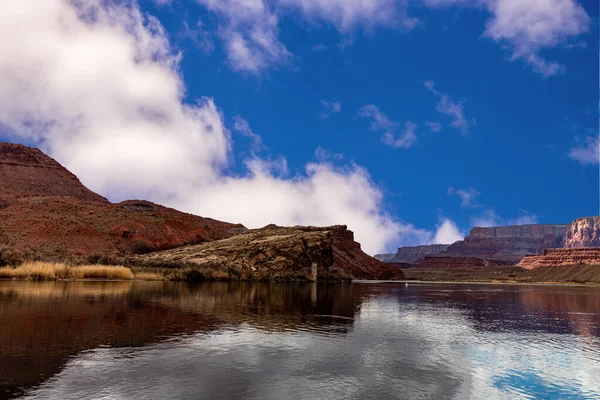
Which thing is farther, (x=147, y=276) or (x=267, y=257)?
(x=267, y=257)

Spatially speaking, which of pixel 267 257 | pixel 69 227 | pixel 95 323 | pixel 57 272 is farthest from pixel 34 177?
pixel 95 323

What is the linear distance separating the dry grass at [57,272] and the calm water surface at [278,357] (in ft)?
84.1

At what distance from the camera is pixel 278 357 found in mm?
12953

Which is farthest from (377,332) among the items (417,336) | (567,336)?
(567,336)

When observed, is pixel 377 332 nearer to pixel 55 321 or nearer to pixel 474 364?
pixel 474 364

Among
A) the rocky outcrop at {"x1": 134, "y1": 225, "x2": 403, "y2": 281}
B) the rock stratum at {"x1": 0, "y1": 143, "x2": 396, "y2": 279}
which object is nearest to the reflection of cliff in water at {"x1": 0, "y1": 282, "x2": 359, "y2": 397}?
the rock stratum at {"x1": 0, "y1": 143, "x2": 396, "y2": 279}

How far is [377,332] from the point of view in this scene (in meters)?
18.5

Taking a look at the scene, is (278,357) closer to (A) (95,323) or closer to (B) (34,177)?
(A) (95,323)

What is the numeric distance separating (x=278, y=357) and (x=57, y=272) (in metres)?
42.7

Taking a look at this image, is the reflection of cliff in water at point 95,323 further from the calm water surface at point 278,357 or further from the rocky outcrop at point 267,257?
the rocky outcrop at point 267,257

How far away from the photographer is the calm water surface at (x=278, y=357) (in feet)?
31.8

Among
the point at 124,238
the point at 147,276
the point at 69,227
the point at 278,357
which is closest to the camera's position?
the point at 278,357

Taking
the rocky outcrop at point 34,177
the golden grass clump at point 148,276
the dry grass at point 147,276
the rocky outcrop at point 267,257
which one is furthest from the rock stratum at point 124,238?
the golden grass clump at point 148,276

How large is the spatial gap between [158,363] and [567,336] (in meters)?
16.8
